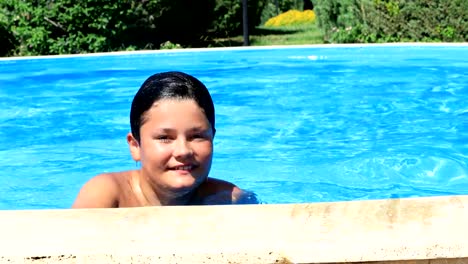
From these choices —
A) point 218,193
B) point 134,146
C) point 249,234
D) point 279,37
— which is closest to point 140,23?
point 279,37

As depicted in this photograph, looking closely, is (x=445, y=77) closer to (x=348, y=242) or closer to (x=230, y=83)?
(x=230, y=83)

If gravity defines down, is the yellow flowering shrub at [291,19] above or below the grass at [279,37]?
below

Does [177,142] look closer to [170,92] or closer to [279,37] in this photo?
[170,92]

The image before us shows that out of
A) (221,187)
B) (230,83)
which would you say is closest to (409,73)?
(230,83)

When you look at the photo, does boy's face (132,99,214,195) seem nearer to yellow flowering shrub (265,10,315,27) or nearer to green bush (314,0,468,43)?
green bush (314,0,468,43)

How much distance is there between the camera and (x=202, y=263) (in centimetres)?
171

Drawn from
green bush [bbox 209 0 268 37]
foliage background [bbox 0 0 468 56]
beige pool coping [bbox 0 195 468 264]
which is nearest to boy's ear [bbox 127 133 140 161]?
beige pool coping [bbox 0 195 468 264]

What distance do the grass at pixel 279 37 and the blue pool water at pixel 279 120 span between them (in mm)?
5230

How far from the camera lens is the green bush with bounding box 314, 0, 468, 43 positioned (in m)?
15.4

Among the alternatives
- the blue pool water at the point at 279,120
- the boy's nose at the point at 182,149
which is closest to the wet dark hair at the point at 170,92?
the boy's nose at the point at 182,149

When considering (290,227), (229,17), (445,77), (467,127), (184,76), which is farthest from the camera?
(229,17)

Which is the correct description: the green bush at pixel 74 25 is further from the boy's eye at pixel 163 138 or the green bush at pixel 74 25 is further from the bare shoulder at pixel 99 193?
the boy's eye at pixel 163 138

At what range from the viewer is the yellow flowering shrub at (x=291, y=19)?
27.6 metres

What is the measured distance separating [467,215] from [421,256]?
0.24 metres
